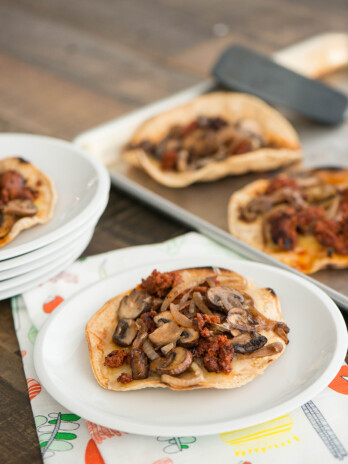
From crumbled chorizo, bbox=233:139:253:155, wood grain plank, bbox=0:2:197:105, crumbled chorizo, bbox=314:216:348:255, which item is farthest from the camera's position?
wood grain plank, bbox=0:2:197:105

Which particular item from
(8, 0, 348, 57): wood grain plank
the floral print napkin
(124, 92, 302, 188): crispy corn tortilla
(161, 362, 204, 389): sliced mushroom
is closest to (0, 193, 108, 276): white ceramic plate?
the floral print napkin

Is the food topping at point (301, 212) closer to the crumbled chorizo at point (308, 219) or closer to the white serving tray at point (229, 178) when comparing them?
the crumbled chorizo at point (308, 219)

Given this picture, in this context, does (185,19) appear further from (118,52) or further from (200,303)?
(200,303)

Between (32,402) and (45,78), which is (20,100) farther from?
(32,402)

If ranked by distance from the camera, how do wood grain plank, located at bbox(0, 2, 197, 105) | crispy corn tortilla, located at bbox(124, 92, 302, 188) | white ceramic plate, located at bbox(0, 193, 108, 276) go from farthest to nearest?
wood grain plank, located at bbox(0, 2, 197, 105) < crispy corn tortilla, located at bbox(124, 92, 302, 188) < white ceramic plate, located at bbox(0, 193, 108, 276)

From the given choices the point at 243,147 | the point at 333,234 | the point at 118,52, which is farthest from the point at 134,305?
the point at 118,52

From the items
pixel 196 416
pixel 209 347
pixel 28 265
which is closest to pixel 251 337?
pixel 209 347

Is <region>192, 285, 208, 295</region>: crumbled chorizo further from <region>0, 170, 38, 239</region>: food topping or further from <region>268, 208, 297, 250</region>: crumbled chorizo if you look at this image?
<region>0, 170, 38, 239</region>: food topping
